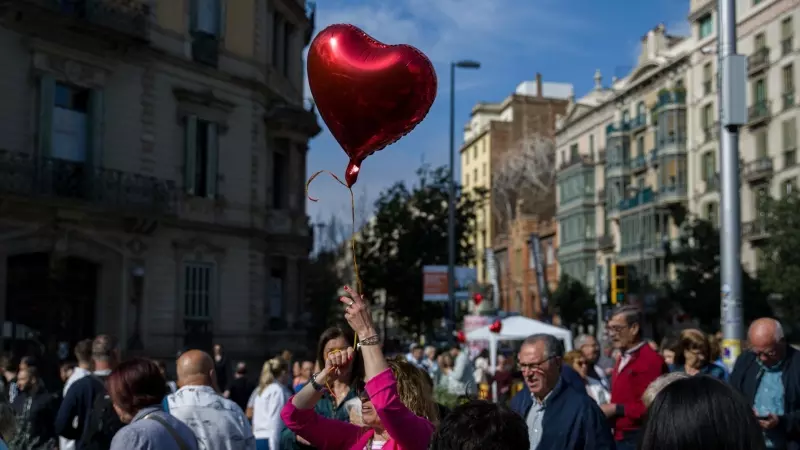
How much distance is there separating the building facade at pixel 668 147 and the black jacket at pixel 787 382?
113 feet

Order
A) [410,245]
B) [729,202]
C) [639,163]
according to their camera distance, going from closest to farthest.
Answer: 1. [729,202]
2. [410,245]
3. [639,163]

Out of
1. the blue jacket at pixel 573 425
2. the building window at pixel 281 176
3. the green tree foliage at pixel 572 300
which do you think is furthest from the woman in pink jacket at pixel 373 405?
the green tree foliage at pixel 572 300

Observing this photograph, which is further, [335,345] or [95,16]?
[95,16]

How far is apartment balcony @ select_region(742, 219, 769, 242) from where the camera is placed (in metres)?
46.6

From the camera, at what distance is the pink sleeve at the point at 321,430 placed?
16.0 ft

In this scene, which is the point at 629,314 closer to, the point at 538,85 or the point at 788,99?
the point at 788,99

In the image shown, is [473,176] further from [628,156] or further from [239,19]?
[239,19]

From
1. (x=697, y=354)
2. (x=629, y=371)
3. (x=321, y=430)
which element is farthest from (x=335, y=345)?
(x=697, y=354)

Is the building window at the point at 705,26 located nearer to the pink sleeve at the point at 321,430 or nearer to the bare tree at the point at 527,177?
the bare tree at the point at 527,177

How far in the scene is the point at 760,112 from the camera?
47250mm

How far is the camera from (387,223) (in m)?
39.1

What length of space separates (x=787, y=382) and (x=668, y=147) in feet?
160

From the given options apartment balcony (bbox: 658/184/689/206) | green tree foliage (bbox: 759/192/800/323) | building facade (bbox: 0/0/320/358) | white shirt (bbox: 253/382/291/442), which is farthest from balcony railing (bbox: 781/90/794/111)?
white shirt (bbox: 253/382/291/442)

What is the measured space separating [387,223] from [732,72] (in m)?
27.3
